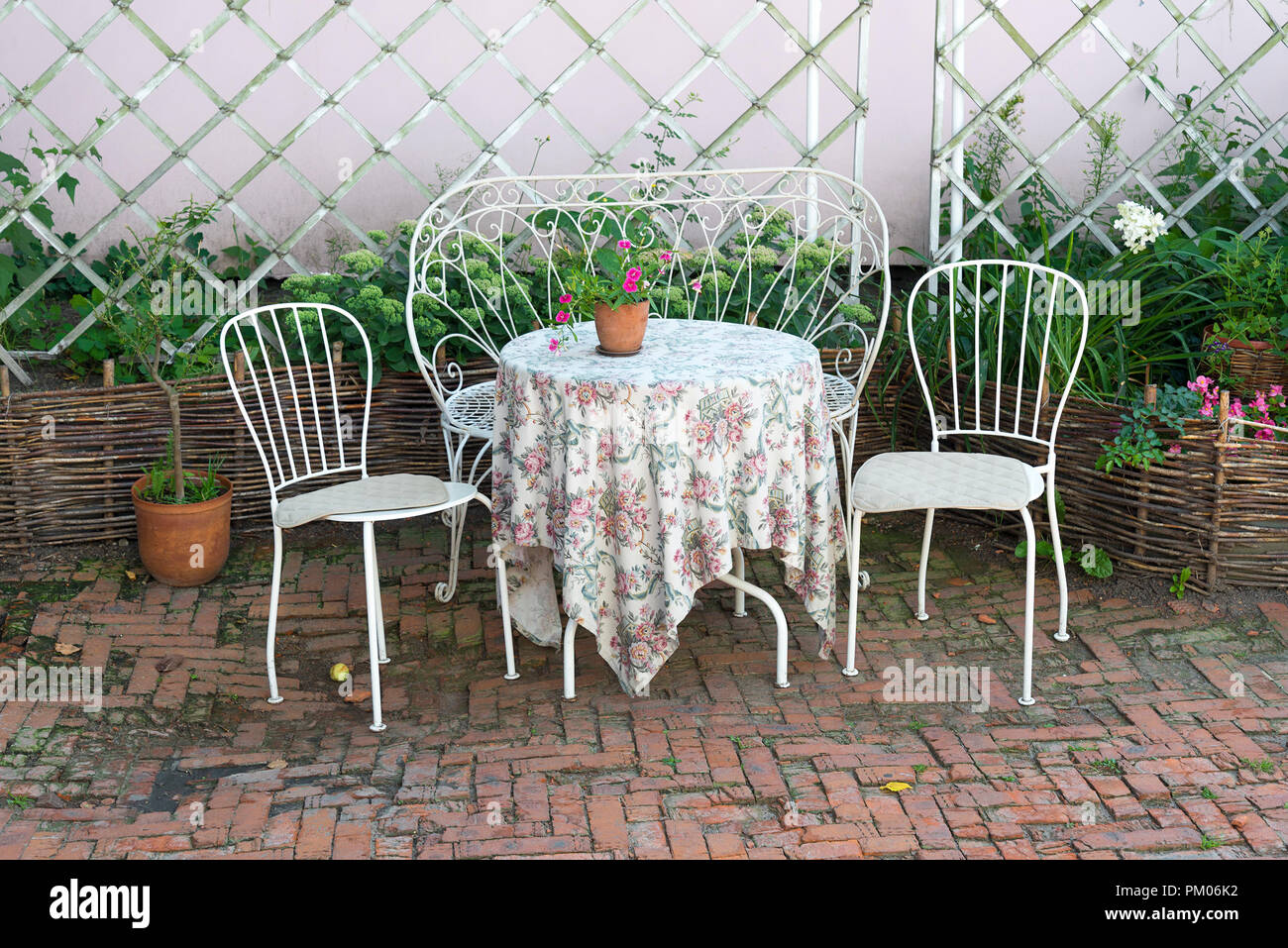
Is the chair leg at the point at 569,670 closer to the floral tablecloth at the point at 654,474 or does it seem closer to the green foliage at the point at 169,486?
the floral tablecloth at the point at 654,474

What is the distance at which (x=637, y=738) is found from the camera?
3.02 metres

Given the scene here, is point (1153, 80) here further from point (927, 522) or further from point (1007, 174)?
point (927, 522)

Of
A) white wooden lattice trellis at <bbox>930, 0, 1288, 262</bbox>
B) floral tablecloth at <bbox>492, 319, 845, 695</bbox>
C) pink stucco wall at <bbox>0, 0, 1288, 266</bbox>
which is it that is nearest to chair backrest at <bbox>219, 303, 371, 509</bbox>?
pink stucco wall at <bbox>0, 0, 1288, 266</bbox>

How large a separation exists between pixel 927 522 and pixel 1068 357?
0.77 metres

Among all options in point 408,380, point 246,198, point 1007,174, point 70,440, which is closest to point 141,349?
point 70,440

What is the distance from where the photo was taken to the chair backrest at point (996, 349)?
12.8 feet

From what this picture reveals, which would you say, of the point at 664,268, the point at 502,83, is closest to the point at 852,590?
the point at 664,268

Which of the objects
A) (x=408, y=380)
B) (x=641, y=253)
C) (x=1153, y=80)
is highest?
(x=1153, y=80)

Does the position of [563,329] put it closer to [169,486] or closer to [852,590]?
[852,590]

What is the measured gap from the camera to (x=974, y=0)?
530 centimetres

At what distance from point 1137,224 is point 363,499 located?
246 centimetres

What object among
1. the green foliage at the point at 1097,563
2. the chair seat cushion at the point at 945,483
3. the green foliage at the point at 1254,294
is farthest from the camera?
the green foliage at the point at 1254,294

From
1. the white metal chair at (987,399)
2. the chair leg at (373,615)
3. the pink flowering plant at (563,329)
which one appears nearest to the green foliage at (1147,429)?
the white metal chair at (987,399)
